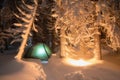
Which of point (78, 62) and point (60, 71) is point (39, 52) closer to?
point (78, 62)

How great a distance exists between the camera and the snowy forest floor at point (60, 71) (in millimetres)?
10568

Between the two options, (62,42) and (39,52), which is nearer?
(62,42)

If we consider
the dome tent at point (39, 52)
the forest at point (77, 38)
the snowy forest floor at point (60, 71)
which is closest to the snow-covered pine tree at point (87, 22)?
the forest at point (77, 38)

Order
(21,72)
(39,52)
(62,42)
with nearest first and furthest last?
(21,72) < (62,42) < (39,52)

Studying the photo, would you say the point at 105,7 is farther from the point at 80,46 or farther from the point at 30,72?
the point at 30,72

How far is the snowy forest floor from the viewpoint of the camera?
1057cm

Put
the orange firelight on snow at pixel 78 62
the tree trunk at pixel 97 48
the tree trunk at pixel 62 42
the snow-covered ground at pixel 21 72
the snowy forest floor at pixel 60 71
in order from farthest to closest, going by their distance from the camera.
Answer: the tree trunk at pixel 62 42 → the tree trunk at pixel 97 48 → the orange firelight on snow at pixel 78 62 → the snowy forest floor at pixel 60 71 → the snow-covered ground at pixel 21 72

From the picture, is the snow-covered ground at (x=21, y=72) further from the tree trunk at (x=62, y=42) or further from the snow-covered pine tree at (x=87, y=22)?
the snow-covered pine tree at (x=87, y=22)

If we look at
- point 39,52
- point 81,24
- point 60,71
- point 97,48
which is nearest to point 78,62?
point 97,48

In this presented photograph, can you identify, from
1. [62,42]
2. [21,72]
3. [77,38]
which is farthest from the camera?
[62,42]

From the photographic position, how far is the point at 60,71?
12742 mm

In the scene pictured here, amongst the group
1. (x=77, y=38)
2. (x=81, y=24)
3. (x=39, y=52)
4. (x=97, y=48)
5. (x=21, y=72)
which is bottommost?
(x=39, y=52)

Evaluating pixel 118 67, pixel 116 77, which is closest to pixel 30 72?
pixel 116 77

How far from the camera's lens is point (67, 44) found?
14812 millimetres
